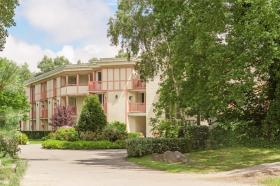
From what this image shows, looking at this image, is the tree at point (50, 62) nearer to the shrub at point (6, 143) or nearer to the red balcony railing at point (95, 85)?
the red balcony railing at point (95, 85)

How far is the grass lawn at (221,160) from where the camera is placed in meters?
20.5

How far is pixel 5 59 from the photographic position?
155 inches

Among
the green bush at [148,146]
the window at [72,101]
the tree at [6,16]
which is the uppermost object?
the tree at [6,16]

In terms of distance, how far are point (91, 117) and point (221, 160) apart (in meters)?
18.6

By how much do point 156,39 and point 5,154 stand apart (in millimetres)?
31212

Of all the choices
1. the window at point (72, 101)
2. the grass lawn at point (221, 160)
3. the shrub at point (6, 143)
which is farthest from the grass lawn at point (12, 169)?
the window at point (72, 101)

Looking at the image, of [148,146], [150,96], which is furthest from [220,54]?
[150,96]

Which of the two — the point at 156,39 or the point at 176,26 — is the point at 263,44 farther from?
the point at 156,39

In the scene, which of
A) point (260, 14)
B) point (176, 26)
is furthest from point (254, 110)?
point (260, 14)

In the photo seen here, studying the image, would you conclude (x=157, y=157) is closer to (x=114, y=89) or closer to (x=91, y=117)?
(x=91, y=117)

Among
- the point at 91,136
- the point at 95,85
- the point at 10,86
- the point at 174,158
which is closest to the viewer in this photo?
the point at 10,86

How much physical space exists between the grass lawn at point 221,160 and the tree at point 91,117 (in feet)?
44.8

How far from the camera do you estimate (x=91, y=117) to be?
39625 mm

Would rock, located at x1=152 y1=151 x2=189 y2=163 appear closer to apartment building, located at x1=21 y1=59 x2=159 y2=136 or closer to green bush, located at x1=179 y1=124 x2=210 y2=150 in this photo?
green bush, located at x1=179 y1=124 x2=210 y2=150
